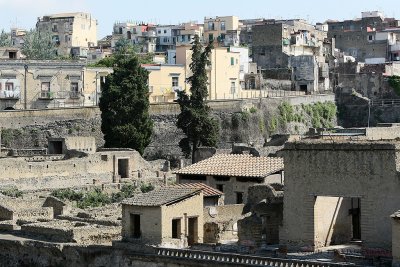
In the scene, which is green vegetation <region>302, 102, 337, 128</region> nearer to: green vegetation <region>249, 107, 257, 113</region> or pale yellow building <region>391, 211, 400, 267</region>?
green vegetation <region>249, 107, 257, 113</region>

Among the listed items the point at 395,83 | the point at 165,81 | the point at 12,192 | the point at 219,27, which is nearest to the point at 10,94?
the point at 165,81

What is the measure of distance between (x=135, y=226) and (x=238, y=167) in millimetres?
11747

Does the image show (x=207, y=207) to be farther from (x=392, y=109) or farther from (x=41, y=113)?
(x=392, y=109)

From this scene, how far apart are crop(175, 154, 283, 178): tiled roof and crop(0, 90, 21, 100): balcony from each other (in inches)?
1142

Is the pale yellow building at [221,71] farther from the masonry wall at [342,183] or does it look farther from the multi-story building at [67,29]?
the masonry wall at [342,183]

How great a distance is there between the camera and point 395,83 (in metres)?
89.8

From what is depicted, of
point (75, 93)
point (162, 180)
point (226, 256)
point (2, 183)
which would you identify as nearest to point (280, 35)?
point (75, 93)

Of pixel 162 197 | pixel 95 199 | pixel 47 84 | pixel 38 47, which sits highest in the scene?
pixel 38 47

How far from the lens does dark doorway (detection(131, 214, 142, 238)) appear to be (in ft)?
105

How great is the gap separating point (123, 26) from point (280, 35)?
39.4m

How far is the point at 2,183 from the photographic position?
4881 cm

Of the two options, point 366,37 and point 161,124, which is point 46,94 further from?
point 366,37

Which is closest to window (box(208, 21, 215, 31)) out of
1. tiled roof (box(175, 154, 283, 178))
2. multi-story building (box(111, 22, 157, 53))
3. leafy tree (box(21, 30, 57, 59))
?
multi-story building (box(111, 22, 157, 53))

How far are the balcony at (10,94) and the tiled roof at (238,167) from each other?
2900cm
